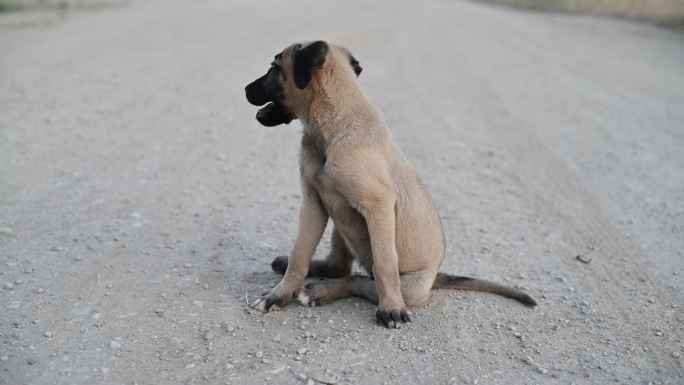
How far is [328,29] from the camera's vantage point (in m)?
15.7

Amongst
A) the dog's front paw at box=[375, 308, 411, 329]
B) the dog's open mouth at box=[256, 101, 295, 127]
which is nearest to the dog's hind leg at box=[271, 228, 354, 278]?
the dog's front paw at box=[375, 308, 411, 329]

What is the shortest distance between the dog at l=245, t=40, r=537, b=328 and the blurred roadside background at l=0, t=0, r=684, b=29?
44.5 feet

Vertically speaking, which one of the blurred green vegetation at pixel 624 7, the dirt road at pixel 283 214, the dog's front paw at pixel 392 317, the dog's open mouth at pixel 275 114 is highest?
the dog's open mouth at pixel 275 114

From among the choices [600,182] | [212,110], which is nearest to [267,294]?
[600,182]

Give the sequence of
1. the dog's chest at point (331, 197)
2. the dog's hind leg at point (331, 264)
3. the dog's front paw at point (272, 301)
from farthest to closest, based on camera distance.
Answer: the dog's hind leg at point (331, 264) < the dog's front paw at point (272, 301) < the dog's chest at point (331, 197)

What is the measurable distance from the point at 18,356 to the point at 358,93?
2.50 m

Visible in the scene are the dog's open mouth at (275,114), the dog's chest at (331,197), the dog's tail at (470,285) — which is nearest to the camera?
the dog's chest at (331,197)

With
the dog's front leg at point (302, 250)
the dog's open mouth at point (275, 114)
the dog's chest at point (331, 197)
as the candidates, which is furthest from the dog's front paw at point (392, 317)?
the dog's open mouth at point (275, 114)

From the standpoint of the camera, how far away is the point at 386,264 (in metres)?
4.63

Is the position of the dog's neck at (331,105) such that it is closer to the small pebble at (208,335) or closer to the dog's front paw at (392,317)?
the dog's front paw at (392,317)

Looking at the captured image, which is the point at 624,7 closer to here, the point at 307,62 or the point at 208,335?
the point at 307,62

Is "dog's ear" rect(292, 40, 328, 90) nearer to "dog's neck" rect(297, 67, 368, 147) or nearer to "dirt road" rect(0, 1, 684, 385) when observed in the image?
"dog's neck" rect(297, 67, 368, 147)

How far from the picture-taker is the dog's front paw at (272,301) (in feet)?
15.7

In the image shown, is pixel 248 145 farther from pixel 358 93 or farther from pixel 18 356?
pixel 18 356
